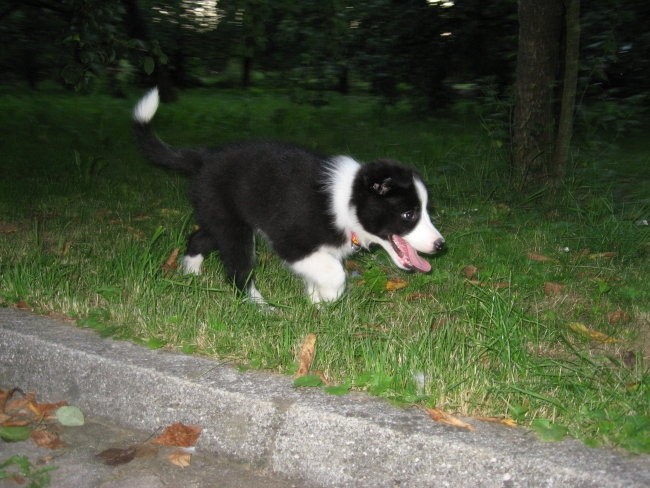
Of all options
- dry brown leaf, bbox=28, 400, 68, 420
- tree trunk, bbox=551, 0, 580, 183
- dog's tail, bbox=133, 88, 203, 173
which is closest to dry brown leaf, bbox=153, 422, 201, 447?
dry brown leaf, bbox=28, 400, 68, 420

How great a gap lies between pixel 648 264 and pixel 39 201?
4707 millimetres

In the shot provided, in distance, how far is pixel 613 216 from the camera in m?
5.41

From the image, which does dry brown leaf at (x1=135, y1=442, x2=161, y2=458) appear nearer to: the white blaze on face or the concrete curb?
the concrete curb

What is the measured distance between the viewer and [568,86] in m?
5.93

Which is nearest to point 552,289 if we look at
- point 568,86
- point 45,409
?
point 568,86

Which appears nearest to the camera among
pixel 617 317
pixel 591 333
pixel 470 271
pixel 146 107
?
pixel 591 333

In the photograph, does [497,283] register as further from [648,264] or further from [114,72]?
[114,72]

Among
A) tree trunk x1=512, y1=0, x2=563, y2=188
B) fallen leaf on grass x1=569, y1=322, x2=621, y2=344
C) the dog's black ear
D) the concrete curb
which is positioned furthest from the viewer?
tree trunk x1=512, y1=0, x2=563, y2=188

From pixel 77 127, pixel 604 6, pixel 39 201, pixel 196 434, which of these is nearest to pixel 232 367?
pixel 196 434

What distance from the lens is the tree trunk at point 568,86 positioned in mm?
5723

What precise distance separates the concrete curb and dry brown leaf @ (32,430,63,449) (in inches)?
8.6

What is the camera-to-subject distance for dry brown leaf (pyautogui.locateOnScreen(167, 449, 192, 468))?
2.70 m

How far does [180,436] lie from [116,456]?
24 cm

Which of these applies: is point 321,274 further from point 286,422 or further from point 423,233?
point 286,422
